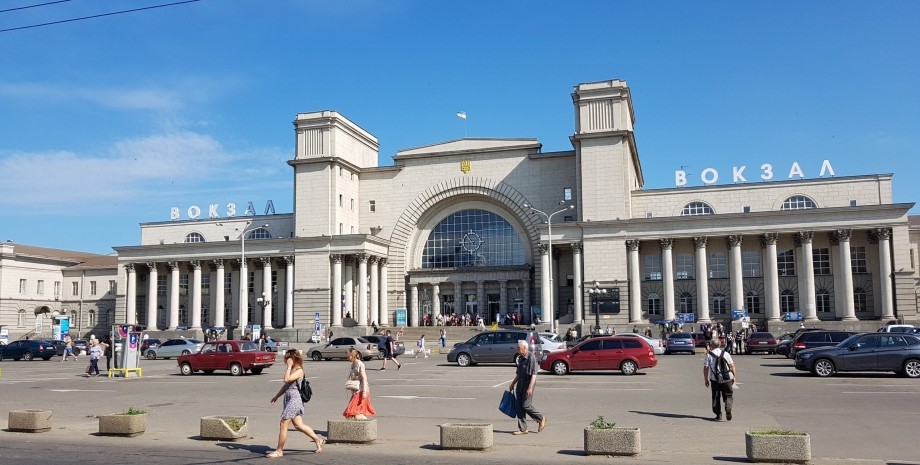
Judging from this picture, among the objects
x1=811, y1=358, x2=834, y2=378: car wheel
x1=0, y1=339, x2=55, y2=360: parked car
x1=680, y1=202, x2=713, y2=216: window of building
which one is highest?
x1=680, y1=202, x2=713, y2=216: window of building

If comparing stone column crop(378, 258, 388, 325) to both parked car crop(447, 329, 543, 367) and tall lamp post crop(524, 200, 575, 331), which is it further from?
parked car crop(447, 329, 543, 367)

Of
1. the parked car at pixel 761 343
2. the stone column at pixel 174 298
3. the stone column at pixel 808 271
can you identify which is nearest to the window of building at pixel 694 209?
the stone column at pixel 808 271

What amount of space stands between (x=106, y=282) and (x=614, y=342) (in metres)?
75.4

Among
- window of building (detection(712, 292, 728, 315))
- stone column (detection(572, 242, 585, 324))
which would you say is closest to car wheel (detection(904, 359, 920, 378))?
stone column (detection(572, 242, 585, 324))

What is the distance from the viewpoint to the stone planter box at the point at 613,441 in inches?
495

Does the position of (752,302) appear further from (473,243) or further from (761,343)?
(473,243)

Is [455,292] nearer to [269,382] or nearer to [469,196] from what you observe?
[469,196]

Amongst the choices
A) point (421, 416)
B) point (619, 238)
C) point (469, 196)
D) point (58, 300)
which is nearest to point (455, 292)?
point (469, 196)

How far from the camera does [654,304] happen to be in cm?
6594

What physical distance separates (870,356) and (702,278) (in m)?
36.1

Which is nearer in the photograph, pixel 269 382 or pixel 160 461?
pixel 160 461

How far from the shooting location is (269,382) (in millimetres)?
30094

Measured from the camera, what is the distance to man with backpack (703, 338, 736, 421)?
16.4 m

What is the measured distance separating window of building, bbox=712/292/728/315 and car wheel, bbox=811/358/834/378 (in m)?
38.1
